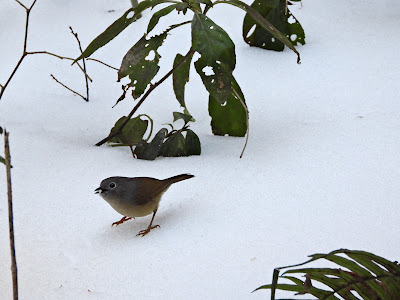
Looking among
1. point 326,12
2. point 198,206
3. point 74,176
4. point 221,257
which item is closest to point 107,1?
point 326,12

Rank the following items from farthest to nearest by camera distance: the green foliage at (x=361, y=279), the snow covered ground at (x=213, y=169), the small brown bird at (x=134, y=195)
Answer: the small brown bird at (x=134, y=195), the snow covered ground at (x=213, y=169), the green foliage at (x=361, y=279)

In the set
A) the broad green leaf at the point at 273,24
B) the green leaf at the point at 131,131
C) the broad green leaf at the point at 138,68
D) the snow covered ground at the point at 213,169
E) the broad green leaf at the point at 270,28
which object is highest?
the broad green leaf at the point at 270,28

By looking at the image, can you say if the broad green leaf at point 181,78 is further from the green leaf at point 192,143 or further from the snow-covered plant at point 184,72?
the green leaf at point 192,143

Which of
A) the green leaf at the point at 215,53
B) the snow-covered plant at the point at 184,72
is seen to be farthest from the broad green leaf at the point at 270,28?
the green leaf at the point at 215,53

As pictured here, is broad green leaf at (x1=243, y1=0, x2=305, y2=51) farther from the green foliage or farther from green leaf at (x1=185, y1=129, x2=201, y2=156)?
the green foliage

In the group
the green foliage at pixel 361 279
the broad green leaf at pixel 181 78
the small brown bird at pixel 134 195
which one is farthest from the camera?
the broad green leaf at pixel 181 78

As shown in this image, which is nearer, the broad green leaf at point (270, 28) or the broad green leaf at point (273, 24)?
the broad green leaf at point (270, 28)

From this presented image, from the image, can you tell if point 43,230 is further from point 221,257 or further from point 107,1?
point 107,1

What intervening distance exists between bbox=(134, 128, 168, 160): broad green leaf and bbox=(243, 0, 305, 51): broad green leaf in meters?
0.93

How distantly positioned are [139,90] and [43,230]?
569 mm

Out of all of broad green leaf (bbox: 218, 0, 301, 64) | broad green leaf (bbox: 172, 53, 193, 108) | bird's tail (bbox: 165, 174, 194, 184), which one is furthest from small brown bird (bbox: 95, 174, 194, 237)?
broad green leaf (bbox: 218, 0, 301, 64)

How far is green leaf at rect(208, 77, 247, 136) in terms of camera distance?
2.44 metres

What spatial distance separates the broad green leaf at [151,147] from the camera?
2365mm

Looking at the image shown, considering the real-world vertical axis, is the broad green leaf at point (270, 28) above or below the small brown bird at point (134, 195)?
above
